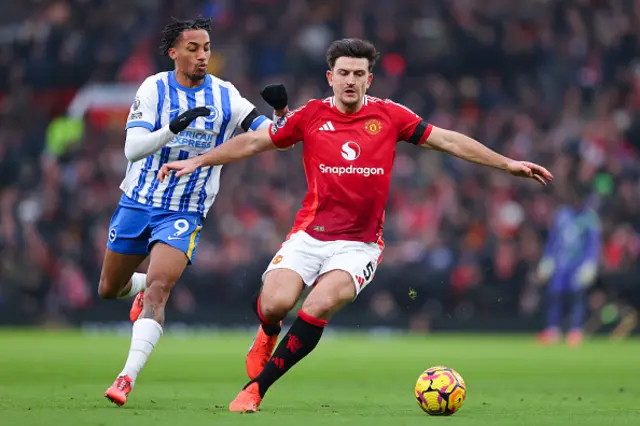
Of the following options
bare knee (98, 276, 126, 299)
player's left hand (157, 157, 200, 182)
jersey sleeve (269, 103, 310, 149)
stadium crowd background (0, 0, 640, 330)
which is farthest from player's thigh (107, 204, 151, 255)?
stadium crowd background (0, 0, 640, 330)

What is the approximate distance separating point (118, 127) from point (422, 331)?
738 centimetres

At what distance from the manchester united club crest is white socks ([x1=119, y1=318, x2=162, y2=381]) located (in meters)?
1.99

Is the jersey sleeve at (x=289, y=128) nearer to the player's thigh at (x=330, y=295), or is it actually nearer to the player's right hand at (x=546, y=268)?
the player's thigh at (x=330, y=295)

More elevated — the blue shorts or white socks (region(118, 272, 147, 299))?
the blue shorts

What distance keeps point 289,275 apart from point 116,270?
1911mm

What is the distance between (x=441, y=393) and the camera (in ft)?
24.7

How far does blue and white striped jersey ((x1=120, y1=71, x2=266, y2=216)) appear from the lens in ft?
28.9

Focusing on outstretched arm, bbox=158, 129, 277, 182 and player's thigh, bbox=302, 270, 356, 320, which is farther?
outstretched arm, bbox=158, 129, 277, 182

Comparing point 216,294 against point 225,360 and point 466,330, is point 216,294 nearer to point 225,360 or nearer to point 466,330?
point 466,330

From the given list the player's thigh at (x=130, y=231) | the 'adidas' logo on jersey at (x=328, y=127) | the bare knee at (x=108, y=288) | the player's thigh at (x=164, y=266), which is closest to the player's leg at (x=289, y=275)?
the player's thigh at (x=164, y=266)

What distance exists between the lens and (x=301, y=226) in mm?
8336

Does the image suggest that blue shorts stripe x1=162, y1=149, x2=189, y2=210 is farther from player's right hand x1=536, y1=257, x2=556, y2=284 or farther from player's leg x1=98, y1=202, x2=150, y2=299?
player's right hand x1=536, y1=257, x2=556, y2=284

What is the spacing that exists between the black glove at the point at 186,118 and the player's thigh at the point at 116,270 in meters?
1.43

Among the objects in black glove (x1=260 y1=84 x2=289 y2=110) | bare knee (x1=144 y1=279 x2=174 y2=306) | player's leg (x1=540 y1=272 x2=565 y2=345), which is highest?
black glove (x1=260 y1=84 x2=289 y2=110)
